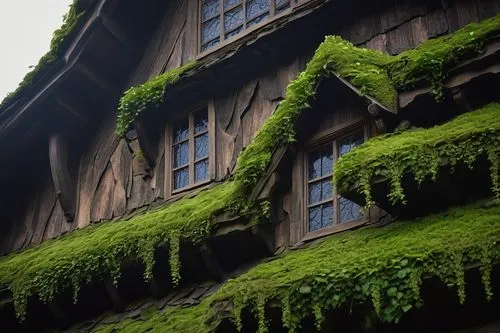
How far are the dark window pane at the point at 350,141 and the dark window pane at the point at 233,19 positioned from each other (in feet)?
10.4

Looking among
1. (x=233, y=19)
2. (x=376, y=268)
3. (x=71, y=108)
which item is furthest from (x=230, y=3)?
(x=376, y=268)

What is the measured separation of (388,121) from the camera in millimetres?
9977

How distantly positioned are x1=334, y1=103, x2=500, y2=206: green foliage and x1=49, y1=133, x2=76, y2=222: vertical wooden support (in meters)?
5.97

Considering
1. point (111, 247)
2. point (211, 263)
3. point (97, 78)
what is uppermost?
point (97, 78)

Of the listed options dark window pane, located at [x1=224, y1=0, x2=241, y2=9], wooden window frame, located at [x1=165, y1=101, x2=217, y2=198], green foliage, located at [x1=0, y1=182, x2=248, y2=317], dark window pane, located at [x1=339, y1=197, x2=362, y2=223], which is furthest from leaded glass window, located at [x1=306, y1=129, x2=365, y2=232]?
dark window pane, located at [x1=224, y1=0, x2=241, y2=9]

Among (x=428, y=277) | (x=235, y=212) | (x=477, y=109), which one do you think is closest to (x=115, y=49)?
(x=235, y=212)

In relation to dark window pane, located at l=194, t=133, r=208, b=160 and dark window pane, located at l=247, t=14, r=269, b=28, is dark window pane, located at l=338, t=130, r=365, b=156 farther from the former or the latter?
dark window pane, located at l=247, t=14, r=269, b=28

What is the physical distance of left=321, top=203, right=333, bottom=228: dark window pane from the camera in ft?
34.3

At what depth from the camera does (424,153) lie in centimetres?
888

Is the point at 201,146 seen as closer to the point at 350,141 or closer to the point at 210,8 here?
the point at 210,8

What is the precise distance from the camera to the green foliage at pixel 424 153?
8.60 metres

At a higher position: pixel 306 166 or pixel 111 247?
pixel 306 166

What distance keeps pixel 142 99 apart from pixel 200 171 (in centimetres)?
137

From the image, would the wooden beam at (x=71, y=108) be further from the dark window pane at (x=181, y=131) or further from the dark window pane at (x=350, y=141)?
the dark window pane at (x=350, y=141)
